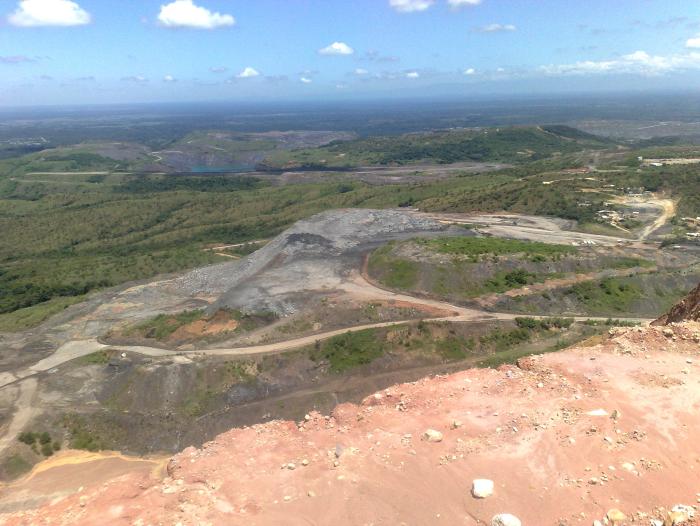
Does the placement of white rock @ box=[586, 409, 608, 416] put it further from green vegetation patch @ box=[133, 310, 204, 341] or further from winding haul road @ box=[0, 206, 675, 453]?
green vegetation patch @ box=[133, 310, 204, 341]

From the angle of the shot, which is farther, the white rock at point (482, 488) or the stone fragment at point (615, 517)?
the white rock at point (482, 488)

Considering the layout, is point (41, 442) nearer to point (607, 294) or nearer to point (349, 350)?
point (349, 350)

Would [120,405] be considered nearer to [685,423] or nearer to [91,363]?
[91,363]

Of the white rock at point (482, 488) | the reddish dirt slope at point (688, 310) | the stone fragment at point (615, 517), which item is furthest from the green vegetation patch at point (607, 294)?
the stone fragment at point (615, 517)

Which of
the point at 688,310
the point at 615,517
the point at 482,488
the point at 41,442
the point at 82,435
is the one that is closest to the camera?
the point at 615,517

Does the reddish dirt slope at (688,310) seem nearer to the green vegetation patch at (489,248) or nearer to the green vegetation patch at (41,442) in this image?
the green vegetation patch at (489,248)

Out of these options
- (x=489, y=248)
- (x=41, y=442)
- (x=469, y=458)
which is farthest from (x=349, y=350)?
(x=489, y=248)

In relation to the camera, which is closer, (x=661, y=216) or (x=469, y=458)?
(x=469, y=458)
